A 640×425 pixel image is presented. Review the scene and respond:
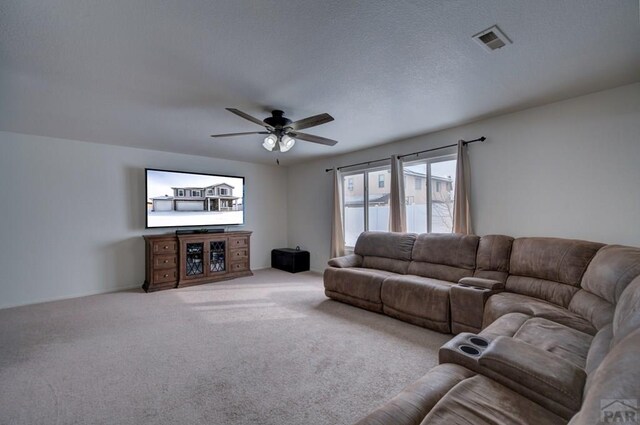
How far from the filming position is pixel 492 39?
1.89m

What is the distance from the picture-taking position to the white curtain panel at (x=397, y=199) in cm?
438

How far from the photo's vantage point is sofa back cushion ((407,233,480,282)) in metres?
3.28

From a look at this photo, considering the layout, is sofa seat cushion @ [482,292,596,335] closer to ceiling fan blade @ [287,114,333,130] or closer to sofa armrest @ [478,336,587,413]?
sofa armrest @ [478,336,587,413]

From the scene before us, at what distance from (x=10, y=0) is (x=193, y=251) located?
154 inches

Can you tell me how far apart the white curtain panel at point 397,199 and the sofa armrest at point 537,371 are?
9.96ft

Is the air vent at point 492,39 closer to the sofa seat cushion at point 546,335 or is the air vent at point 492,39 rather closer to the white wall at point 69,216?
the sofa seat cushion at point 546,335

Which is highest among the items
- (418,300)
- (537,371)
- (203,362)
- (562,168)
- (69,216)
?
(562,168)

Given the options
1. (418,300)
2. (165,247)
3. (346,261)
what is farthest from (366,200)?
(165,247)

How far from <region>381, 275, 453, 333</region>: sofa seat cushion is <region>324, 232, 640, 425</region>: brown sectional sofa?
0.4 inches

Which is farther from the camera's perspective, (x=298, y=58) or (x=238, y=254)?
(x=238, y=254)

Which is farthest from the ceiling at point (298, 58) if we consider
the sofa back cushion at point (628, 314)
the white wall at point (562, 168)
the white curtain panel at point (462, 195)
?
the sofa back cushion at point (628, 314)

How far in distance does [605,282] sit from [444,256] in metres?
1.58

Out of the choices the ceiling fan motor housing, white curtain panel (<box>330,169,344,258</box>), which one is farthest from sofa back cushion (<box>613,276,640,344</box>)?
white curtain panel (<box>330,169,344,258</box>)

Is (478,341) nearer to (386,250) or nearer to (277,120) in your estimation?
(386,250)
